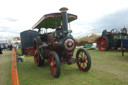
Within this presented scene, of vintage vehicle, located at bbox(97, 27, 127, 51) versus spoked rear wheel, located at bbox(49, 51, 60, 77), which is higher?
vintage vehicle, located at bbox(97, 27, 127, 51)

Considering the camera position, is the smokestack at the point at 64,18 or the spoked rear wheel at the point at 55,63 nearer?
the spoked rear wheel at the point at 55,63

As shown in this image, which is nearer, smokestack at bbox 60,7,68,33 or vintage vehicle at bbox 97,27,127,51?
smokestack at bbox 60,7,68,33

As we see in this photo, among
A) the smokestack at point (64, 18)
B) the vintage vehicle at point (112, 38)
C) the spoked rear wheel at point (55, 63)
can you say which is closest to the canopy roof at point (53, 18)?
the smokestack at point (64, 18)

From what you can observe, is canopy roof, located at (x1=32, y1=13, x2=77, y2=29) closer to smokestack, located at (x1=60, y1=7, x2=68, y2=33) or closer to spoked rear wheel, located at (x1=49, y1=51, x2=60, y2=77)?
smokestack, located at (x1=60, y1=7, x2=68, y2=33)

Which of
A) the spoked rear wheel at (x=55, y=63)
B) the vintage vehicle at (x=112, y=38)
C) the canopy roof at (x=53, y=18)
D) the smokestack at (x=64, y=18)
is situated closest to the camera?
the spoked rear wheel at (x=55, y=63)

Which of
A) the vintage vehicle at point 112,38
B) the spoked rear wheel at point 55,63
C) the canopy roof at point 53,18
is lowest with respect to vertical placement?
the spoked rear wheel at point 55,63

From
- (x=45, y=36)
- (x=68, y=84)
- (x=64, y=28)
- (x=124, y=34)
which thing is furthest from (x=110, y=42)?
(x=68, y=84)

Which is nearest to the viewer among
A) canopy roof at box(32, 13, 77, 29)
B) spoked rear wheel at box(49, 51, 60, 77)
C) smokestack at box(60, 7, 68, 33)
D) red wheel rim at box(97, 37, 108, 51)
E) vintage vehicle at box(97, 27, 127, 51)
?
spoked rear wheel at box(49, 51, 60, 77)

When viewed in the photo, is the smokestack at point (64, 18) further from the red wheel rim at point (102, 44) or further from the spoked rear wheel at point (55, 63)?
the red wheel rim at point (102, 44)

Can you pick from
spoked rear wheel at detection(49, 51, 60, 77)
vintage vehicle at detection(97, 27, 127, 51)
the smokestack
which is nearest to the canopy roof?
the smokestack

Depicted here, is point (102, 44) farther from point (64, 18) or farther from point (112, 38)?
point (64, 18)

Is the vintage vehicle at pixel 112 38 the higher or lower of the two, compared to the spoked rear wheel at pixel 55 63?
higher

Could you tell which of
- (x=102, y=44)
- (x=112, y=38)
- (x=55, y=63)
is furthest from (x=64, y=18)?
(x=102, y=44)

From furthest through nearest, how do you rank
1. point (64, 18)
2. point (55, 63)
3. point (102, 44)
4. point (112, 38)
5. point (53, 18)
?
point (102, 44) → point (112, 38) → point (53, 18) → point (64, 18) → point (55, 63)
